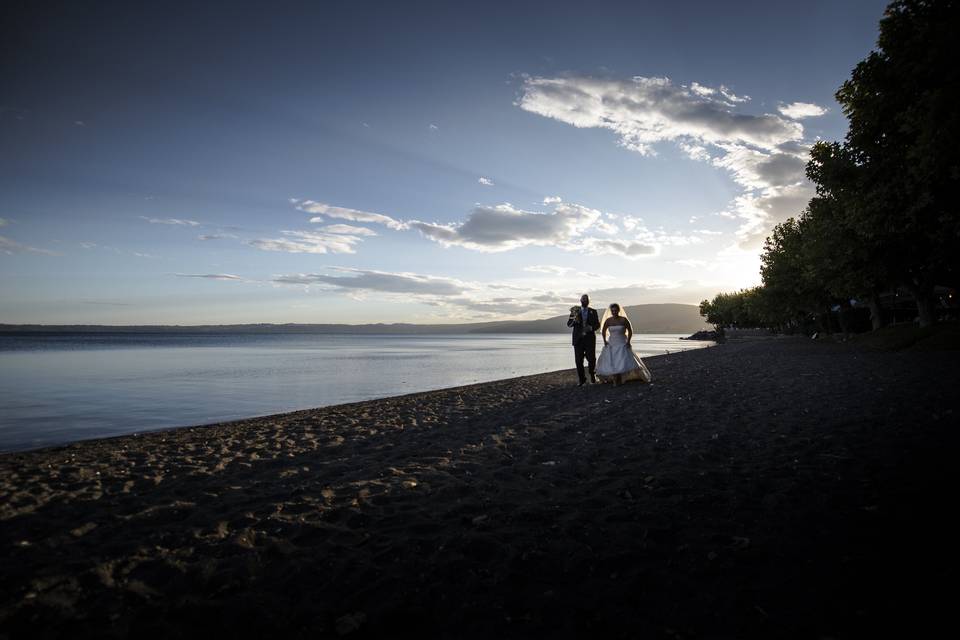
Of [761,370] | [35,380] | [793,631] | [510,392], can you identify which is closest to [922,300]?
[761,370]

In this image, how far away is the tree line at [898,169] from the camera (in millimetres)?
15953

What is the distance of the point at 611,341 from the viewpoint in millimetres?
17891

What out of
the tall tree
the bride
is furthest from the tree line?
the bride

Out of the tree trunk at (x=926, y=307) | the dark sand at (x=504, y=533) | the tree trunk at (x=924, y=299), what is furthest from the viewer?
the tree trunk at (x=926, y=307)

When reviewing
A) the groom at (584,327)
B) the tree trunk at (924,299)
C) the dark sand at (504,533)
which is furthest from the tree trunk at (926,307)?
the dark sand at (504,533)

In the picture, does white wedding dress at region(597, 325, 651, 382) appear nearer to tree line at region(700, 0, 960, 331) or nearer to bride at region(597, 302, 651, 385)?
bride at region(597, 302, 651, 385)

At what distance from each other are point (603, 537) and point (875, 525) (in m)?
2.59

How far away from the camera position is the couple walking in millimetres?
17703

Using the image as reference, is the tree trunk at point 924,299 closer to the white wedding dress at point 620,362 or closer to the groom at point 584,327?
the white wedding dress at point 620,362

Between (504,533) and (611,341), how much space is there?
13817 mm

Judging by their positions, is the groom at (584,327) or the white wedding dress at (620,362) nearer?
the white wedding dress at (620,362)

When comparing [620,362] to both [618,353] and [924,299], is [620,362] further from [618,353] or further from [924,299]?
[924,299]

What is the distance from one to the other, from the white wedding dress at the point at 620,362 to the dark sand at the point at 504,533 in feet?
25.5

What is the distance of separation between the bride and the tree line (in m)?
11.3
